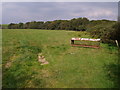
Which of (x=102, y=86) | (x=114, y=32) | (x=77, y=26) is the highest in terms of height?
(x=77, y=26)

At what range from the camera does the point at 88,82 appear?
5.04m

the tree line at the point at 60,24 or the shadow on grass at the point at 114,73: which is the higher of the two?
the tree line at the point at 60,24

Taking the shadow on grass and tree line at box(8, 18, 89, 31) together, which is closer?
the shadow on grass

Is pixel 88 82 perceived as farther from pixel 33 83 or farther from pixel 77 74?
pixel 33 83

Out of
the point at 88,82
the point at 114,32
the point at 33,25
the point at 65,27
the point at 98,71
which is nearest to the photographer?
the point at 88,82

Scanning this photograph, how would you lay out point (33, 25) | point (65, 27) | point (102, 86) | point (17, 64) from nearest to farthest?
point (102, 86) → point (17, 64) → point (65, 27) → point (33, 25)

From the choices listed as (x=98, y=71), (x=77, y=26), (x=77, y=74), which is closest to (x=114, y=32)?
(x=98, y=71)

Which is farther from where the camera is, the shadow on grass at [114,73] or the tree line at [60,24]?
the tree line at [60,24]

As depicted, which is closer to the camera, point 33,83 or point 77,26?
point 33,83

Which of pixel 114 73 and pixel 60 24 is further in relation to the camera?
pixel 60 24

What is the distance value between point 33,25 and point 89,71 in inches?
2508

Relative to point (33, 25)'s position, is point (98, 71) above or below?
below

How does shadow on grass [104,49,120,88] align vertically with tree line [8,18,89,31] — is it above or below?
below

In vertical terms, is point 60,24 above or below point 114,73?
above
